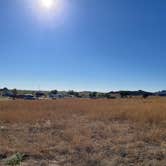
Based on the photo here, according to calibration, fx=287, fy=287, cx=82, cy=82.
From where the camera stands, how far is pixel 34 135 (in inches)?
393

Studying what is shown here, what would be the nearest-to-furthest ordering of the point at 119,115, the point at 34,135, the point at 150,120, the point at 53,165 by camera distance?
1. the point at 53,165
2. the point at 34,135
3. the point at 150,120
4. the point at 119,115

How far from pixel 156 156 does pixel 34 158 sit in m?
2.84

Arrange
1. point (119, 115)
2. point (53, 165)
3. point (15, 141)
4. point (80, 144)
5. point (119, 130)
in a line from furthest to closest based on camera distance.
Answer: point (119, 115) < point (119, 130) < point (15, 141) < point (80, 144) < point (53, 165)

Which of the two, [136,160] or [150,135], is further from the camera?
[150,135]

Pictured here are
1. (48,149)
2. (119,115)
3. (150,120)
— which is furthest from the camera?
(119,115)

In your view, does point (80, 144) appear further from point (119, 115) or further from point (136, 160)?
point (119, 115)

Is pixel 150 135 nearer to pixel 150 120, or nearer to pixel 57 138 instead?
pixel 57 138

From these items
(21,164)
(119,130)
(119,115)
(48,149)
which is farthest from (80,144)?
(119,115)

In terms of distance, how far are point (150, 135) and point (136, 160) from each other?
2.87 metres

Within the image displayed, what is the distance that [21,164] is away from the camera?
243 inches

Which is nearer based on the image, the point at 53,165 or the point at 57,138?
the point at 53,165

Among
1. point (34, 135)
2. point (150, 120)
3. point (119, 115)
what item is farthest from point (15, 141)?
point (119, 115)

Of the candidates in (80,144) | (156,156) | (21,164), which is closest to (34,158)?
(21,164)

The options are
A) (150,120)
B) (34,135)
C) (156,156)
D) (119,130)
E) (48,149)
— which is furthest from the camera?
(150,120)
